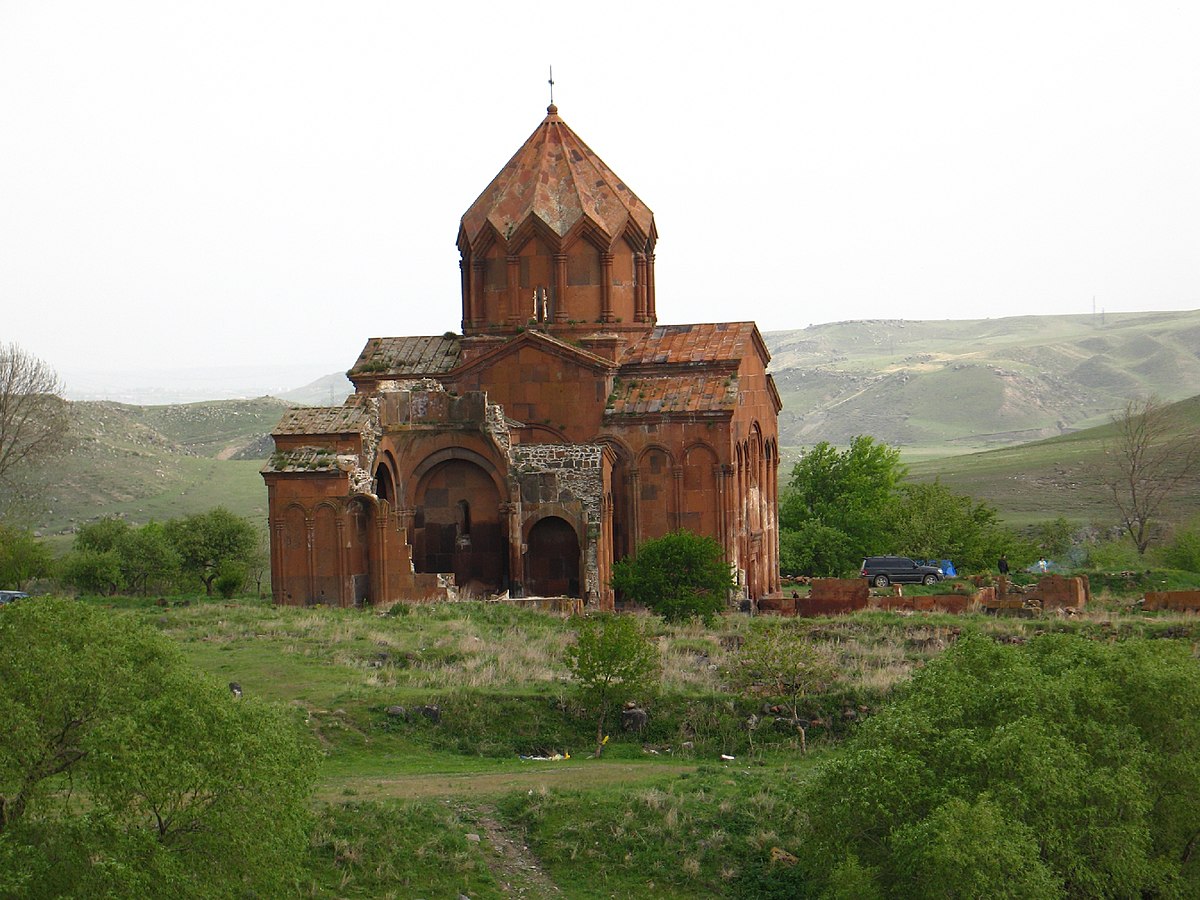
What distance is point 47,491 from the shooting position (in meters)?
62.2

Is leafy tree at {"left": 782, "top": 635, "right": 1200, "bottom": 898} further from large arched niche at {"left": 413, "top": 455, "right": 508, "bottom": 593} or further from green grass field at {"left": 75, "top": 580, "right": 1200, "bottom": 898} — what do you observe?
large arched niche at {"left": 413, "top": 455, "right": 508, "bottom": 593}

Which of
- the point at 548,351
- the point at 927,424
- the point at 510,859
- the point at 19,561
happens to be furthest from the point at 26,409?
the point at 927,424

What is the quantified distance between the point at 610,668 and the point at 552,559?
9.61 metres

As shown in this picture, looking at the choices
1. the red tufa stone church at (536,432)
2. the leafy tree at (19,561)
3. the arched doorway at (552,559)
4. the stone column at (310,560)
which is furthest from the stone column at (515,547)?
the leafy tree at (19,561)

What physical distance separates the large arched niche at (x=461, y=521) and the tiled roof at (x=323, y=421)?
1.86 m

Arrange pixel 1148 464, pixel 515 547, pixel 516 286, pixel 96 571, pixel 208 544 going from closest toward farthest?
pixel 515 547 < pixel 516 286 < pixel 96 571 < pixel 208 544 < pixel 1148 464

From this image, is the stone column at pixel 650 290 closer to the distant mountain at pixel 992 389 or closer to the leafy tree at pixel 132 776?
the leafy tree at pixel 132 776

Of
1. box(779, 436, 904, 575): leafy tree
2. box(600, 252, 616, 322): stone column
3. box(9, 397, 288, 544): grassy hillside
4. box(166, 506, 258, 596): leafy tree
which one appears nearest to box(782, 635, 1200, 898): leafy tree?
box(600, 252, 616, 322): stone column

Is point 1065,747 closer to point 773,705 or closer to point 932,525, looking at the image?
point 773,705

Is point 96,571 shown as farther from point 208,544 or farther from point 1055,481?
point 1055,481

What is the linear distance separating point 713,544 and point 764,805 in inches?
410

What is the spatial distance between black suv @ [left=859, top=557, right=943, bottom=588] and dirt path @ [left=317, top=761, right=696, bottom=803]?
54.6ft

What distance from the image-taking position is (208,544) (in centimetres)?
3575

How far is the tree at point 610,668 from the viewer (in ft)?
57.1
